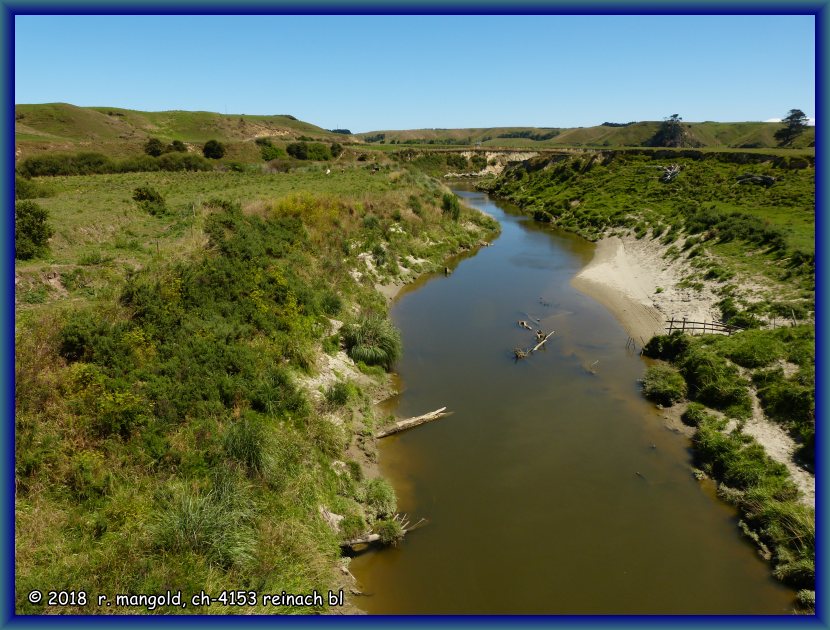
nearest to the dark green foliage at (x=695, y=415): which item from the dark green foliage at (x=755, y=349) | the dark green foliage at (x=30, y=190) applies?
the dark green foliage at (x=755, y=349)

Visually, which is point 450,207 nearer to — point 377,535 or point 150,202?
point 150,202

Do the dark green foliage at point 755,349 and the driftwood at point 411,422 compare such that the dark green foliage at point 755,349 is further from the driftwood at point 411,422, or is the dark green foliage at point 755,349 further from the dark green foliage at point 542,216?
the dark green foliage at point 542,216

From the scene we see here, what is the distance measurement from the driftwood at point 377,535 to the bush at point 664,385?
13.9 metres

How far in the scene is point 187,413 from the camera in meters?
14.1

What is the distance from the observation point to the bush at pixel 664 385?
21484 mm

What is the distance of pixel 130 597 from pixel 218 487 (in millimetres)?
3337

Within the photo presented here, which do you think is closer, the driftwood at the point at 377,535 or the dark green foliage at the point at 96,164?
the driftwood at the point at 377,535

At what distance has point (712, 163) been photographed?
6856cm

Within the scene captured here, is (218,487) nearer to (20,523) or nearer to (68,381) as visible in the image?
(20,523)

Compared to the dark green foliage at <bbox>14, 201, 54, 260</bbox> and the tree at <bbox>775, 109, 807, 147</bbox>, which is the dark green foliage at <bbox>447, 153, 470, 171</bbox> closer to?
the tree at <bbox>775, 109, 807, 147</bbox>

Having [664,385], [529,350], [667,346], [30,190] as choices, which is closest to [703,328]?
[667,346]

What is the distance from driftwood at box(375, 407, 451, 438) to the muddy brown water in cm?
33

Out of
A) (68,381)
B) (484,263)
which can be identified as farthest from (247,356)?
(484,263)

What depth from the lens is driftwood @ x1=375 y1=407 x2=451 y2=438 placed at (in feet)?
63.3
